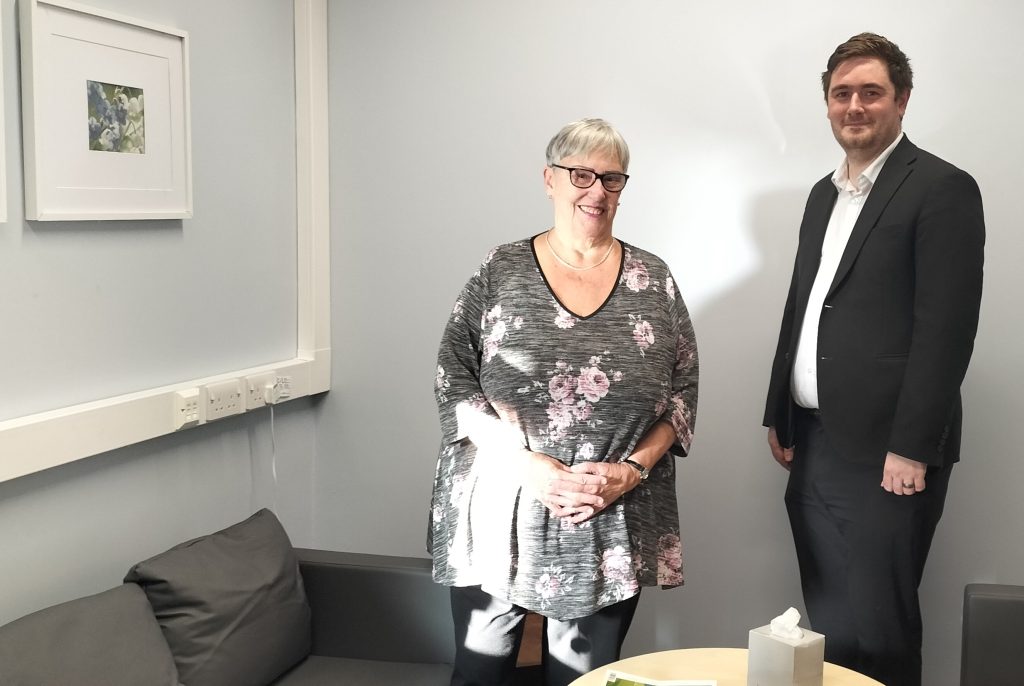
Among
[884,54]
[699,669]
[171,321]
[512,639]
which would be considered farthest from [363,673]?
[884,54]

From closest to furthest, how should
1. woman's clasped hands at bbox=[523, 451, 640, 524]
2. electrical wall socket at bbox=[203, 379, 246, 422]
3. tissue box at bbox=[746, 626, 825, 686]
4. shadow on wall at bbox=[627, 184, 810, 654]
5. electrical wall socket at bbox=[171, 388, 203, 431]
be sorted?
tissue box at bbox=[746, 626, 825, 686]
woman's clasped hands at bbox=[523, 451, 640, 524]
electrical wall socket at bbox=[171, 388, 203, 431]
electrical wall socket at bbox=[203, 379, 246, 422]
shadow on wall at bbox=[627, 184, 810, 654]

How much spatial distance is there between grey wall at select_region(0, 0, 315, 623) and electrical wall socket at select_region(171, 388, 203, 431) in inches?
2.6

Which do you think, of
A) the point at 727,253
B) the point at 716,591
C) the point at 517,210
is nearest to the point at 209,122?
the point at 517,210

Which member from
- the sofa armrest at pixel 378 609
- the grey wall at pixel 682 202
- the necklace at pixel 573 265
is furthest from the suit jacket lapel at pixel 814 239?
the sofa armrest at pixel 378 609

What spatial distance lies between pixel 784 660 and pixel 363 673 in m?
1.06

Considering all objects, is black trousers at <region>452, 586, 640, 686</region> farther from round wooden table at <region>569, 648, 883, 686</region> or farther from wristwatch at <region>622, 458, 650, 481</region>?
wristwatch at <region>622, 458, 650, 481</region>

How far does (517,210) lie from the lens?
2955mm

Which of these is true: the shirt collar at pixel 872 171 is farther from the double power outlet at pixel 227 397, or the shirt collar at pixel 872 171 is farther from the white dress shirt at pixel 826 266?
the double power outlet at pixel 227 397

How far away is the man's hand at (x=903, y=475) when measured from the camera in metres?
2.08

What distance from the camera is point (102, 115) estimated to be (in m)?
2.26

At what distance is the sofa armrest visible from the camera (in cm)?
241

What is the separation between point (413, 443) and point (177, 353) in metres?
0.87

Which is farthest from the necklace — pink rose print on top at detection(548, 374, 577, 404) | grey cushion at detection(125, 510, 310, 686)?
grey cushion at detection(125, 510, 310, 686)

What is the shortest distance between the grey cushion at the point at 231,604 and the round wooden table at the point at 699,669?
2.56 feet
